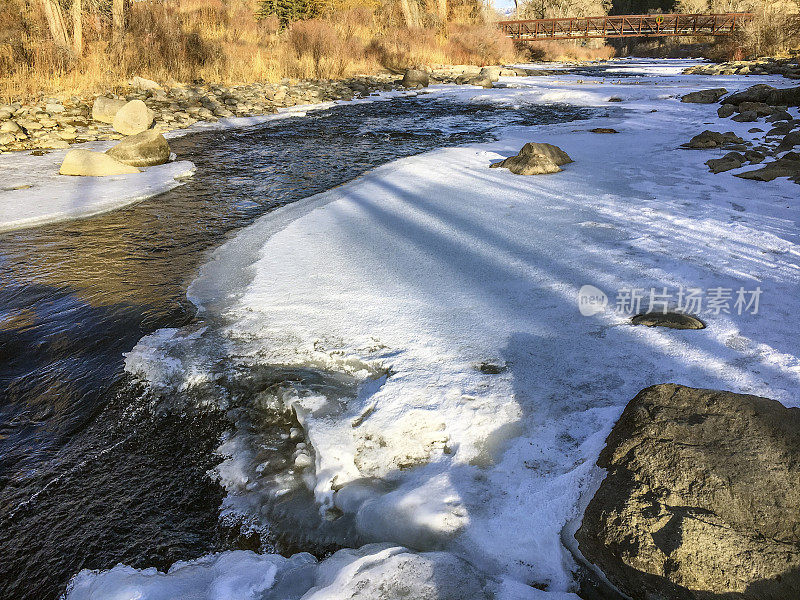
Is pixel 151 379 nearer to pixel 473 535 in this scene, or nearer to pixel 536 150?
pixel 473 535

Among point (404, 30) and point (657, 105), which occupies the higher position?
point (404, 30)

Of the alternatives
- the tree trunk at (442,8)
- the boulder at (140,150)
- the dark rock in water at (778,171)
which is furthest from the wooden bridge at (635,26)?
the dark rock in water at (778,171)

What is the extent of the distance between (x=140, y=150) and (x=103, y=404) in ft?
18.1

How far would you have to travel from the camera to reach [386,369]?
241 cm

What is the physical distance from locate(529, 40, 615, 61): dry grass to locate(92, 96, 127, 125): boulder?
24.3 metres

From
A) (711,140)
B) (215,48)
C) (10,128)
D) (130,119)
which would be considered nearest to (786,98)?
(711,140)

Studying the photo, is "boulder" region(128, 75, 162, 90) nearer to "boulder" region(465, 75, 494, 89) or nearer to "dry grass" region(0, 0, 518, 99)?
"dry grass" region(0, 0, 518, 99)

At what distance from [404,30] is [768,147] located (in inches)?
678

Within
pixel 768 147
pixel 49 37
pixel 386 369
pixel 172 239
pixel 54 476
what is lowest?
pixel 54 476

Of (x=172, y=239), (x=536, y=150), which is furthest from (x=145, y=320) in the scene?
(x=536, y=150)

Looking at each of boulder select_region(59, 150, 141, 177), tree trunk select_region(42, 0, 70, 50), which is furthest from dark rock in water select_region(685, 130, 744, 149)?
tree trunk select_region(42, 0, 70, 50)

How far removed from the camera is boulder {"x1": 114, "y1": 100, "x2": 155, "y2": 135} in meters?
8.80

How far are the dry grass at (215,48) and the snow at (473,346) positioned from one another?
9.32 metres

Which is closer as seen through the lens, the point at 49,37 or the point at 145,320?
the point at 145,320
